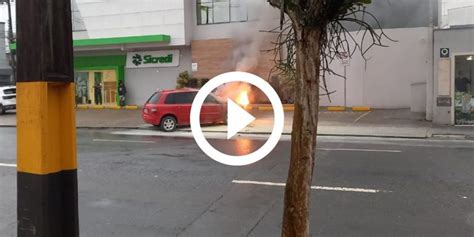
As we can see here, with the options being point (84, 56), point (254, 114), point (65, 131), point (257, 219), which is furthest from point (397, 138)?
point (84, 56)

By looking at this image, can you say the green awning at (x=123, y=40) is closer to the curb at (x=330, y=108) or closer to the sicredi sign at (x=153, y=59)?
the sicredi sign at (x=153, y=59)

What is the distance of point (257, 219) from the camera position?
17.5ft

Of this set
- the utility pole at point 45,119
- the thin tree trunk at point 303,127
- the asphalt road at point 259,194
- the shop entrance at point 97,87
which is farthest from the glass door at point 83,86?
Result: the thin tree trunk at point 303,127

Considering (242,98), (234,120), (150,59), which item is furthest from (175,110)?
(150,59)

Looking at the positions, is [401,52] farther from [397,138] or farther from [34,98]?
[34,98]

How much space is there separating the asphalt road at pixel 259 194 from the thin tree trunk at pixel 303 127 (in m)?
2.35

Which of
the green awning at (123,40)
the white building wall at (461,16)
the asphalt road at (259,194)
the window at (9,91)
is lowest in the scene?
the asphalt road at (259,194)

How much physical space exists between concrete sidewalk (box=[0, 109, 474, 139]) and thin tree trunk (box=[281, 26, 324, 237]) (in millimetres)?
11898

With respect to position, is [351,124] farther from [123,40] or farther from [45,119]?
[45,119]

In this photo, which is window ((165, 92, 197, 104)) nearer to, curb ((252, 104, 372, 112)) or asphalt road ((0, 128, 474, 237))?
curb ((252, 104, 372, 112))

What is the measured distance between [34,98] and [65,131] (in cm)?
23

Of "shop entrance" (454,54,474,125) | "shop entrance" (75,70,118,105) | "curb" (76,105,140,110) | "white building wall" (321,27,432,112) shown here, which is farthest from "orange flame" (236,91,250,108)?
"shop entrance" (75,70,118,105)

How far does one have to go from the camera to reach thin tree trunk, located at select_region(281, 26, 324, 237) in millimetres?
2371

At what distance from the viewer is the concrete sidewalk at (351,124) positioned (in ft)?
46.7
